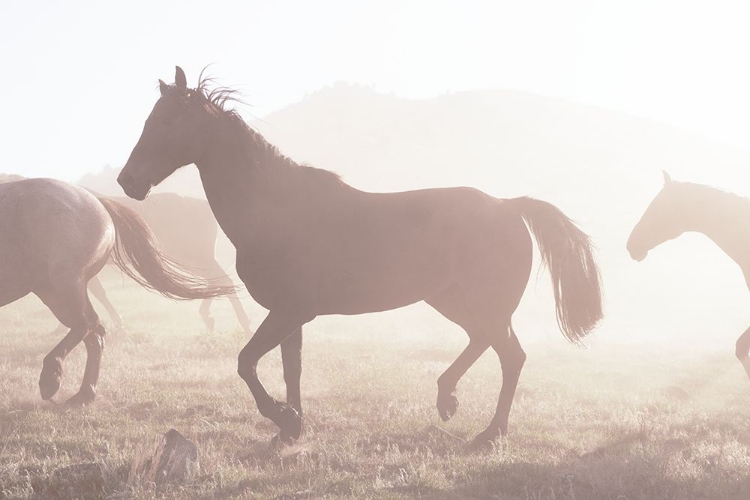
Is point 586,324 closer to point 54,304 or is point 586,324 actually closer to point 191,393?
point 191,393

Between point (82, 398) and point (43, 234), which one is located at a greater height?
point (43, 234)

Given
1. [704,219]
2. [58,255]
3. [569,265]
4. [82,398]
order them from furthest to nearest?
[704,219] → [82,398] → [58,255] → [569,265]

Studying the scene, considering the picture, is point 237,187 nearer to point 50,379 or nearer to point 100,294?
point 50,379

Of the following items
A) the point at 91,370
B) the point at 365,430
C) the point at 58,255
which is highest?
the point at 58,255

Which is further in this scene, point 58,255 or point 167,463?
point 58,255

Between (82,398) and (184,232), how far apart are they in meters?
8.26

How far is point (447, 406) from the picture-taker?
24.6 ft

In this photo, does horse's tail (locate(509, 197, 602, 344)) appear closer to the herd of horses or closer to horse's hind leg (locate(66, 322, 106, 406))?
the herd of horses

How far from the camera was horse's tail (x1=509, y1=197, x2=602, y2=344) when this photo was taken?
712 cm

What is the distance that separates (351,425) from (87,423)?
2.75 meters

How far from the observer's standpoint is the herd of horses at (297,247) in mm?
6109

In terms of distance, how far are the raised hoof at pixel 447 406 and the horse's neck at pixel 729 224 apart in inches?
185

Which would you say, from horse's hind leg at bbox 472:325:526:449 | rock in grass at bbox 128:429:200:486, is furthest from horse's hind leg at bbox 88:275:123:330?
horse's hind leg at bbox 472:325:526:449

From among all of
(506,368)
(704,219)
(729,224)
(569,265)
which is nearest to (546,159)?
(704,219)
